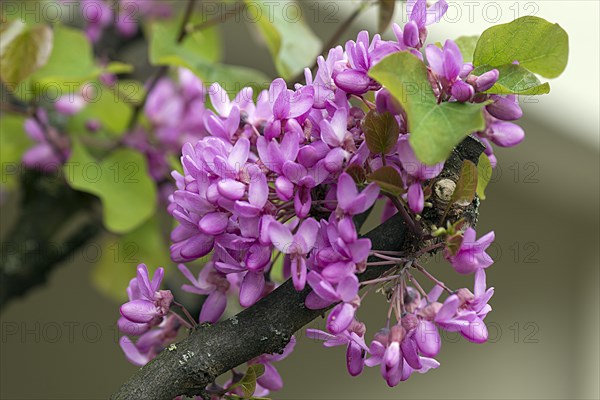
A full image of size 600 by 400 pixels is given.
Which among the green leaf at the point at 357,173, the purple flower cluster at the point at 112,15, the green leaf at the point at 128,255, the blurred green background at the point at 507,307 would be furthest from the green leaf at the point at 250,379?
the blurred green background at the point at 507,307

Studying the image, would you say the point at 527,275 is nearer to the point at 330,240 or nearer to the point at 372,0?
the point at 372,0

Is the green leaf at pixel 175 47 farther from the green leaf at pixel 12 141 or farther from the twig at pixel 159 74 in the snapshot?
the green leaf at pixel 12 141

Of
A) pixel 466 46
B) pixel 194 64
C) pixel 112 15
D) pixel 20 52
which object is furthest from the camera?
pixel 112 15

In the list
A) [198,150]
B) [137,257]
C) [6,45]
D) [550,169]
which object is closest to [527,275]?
[550,169]

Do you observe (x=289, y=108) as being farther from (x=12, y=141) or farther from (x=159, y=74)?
(x=12, y=141)

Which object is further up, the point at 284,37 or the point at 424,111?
the point at 424,111

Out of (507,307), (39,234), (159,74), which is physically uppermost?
(159,74)

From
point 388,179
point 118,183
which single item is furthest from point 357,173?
point 118,183

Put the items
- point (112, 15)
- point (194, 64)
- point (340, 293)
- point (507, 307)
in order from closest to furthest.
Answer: point (340, 293) < point (194, 64) < point (112, 15) < point (507, 307)
